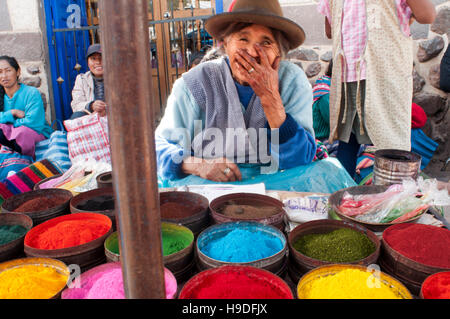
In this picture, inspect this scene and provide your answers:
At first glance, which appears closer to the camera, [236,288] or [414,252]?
[236,288]

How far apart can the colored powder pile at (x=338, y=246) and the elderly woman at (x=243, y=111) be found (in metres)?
0.79

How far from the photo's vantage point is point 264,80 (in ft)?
5.94

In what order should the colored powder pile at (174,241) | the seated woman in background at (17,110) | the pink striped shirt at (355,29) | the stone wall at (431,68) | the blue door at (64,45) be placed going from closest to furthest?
1. the colored powder pile at (174,241)
2. the pink striped shirt at (355,29)
3. the stone wall at (431,68)
4. the seated woman in background at (17,110)
5. the blue door at (64,45)

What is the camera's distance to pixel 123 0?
0.34m

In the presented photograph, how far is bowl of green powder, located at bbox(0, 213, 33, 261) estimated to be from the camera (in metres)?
0.95

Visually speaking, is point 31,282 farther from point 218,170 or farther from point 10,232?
point 218,170

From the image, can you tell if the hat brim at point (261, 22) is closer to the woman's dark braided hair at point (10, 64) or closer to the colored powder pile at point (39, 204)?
the colored powder pile at point (39, 204)

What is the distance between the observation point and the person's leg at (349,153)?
287 cm

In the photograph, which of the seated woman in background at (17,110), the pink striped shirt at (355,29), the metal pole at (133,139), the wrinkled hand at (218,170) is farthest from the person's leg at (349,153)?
the seated woman in background at (17,110)

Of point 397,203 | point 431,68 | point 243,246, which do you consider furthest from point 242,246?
point 431,68

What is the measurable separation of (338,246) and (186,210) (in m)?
0.53
